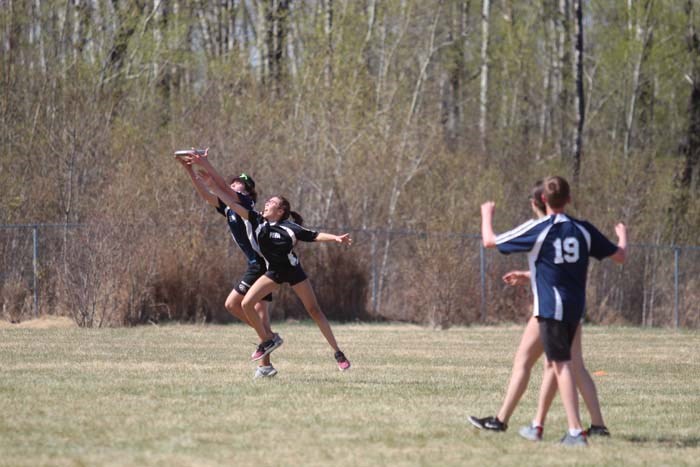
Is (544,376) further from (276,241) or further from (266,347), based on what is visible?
(276,241)

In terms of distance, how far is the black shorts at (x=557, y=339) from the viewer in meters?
8.94

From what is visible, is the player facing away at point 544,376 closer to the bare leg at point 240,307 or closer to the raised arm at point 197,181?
the raised arm at point 197,181

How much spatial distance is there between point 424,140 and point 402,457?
1009 inches

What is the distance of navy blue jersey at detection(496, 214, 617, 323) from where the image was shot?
352 inches

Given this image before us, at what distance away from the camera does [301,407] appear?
35.0ft

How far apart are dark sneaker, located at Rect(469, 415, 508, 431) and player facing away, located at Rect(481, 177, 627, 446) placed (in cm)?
63

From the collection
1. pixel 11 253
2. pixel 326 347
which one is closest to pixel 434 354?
pixel 326 347

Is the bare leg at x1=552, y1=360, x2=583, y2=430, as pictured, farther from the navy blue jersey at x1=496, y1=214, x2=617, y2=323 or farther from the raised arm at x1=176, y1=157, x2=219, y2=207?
the raised arm at x1=176, y1=157, x2=219, y2=207

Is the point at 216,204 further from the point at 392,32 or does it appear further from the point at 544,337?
the point at 392,32

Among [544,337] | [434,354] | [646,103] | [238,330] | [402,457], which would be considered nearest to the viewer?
[402,457]

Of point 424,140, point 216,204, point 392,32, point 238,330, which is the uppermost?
point 392,32

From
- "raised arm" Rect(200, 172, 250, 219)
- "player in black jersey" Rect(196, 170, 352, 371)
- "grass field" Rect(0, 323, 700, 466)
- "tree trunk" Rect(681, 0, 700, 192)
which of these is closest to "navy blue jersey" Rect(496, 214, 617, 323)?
"grass field" Rect(0, 323, 700, 466)

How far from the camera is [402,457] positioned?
8.39 m

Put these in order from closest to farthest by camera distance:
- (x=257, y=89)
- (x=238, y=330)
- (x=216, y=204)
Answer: (x=216, y=204), (x=238, y=330), (x=257, y=89)
